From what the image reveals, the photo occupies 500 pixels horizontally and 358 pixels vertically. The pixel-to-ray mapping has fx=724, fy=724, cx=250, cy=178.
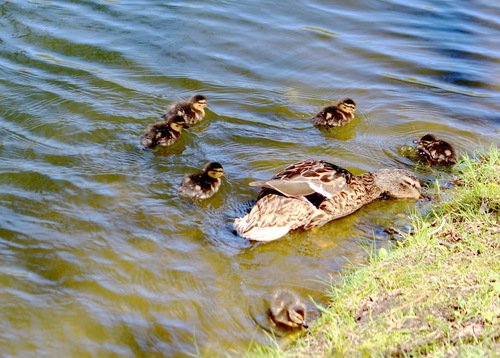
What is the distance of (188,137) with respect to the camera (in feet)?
18.7

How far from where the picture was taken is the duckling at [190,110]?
5691mm

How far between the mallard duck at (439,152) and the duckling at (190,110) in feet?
5.83

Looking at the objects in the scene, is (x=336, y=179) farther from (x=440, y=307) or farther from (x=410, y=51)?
(x=410, y=51)

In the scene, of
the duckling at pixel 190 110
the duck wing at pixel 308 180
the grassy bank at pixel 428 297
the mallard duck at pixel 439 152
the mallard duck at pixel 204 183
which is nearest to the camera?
the grassy bank at pixel 428 297

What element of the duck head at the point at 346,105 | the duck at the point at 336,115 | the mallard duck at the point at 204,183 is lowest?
the mallard duck at the point at 204,183

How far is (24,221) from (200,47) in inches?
130

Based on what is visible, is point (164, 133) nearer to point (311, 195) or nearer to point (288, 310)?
point (311, 195)

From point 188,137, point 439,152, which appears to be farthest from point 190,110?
point 439,152

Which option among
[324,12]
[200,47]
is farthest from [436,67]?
[200,47]

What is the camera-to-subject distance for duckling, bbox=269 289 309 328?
3.56m

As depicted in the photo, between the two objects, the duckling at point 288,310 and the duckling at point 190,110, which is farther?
the duckling at point 190,110

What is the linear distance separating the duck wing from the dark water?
261 mm

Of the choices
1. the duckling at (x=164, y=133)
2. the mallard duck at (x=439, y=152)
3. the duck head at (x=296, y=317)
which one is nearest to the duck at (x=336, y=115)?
the mallard duck at (x=439, y=152)

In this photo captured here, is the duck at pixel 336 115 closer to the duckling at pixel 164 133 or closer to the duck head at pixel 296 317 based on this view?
the duckling at pixel 164 133
